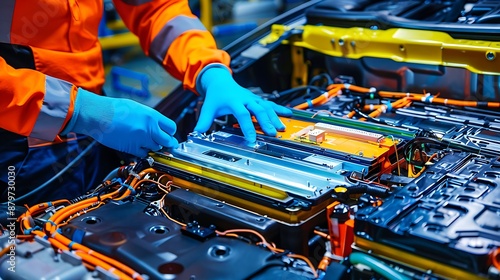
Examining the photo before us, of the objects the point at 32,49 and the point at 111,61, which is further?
the point at 111,61

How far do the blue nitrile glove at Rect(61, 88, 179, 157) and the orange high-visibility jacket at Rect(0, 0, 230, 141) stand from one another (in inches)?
1.9

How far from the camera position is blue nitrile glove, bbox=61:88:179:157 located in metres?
1.94

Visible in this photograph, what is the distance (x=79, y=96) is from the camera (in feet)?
6.38

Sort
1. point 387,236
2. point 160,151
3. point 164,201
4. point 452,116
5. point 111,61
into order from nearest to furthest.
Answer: point 387,236, point 164,201, point 160,151, point 452,116, point 111,61

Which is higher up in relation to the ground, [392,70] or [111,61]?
[392,70]

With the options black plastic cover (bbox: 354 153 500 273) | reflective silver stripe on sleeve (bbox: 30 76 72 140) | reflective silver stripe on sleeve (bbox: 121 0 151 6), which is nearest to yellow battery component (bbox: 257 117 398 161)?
black plastic cover (bbox: 354 153 500 273)

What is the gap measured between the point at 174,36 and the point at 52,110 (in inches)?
33.1

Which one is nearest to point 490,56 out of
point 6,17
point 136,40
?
point 6,17

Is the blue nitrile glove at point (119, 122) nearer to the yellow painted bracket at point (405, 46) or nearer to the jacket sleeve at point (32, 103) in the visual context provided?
the jacket sleeve at point (32, 103)

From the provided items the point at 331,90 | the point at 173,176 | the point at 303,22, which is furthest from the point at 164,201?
the point at 303,22

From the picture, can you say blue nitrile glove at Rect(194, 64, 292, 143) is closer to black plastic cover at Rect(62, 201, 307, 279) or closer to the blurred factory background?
black plastic cover at Rect(62, 201, 307, 279)

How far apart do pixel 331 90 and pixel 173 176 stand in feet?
2.99

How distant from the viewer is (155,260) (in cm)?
142

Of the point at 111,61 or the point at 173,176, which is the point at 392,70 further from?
the point at 111,61
